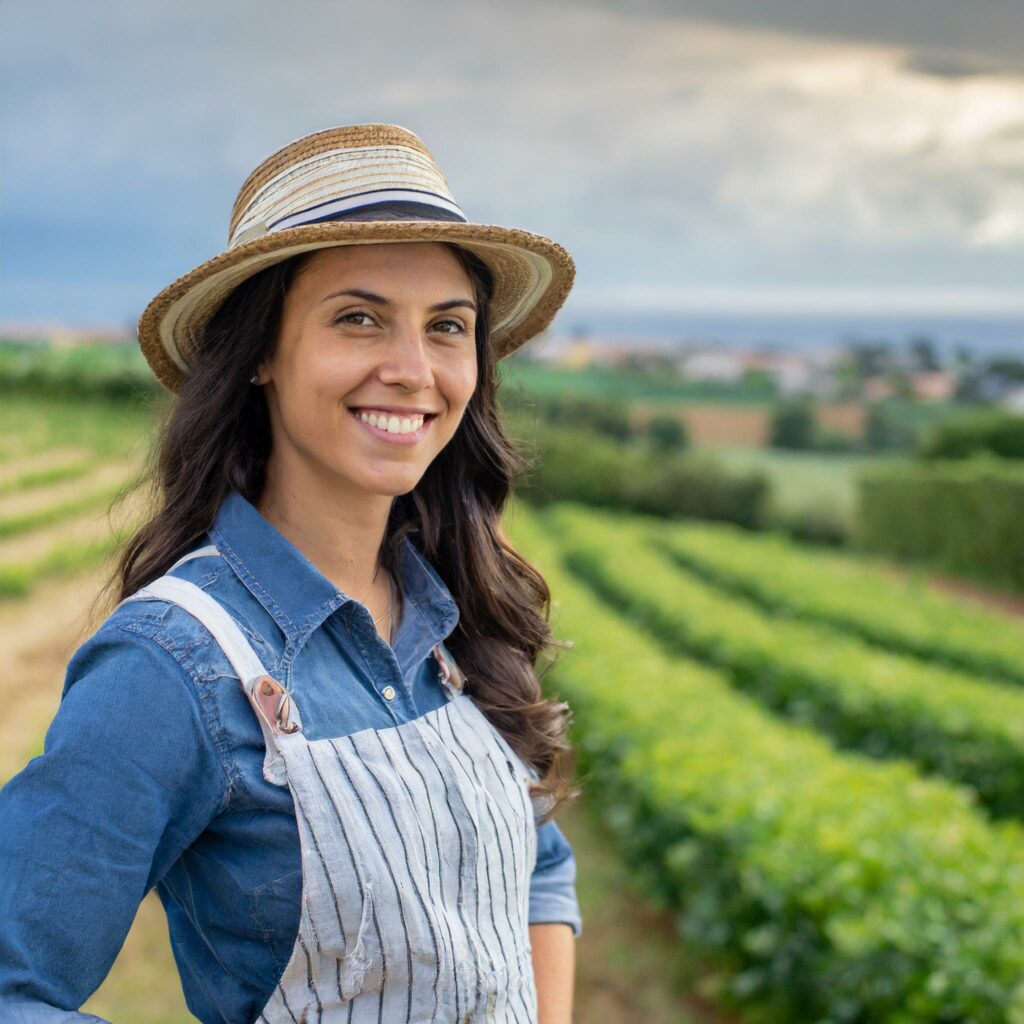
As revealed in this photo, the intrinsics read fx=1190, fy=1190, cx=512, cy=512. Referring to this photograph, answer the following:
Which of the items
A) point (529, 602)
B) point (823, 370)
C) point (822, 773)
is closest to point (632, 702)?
point (822, 773)

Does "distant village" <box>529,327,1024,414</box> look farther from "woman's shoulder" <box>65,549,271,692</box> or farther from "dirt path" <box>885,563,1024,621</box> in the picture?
"woman's shoulder" <box>65,549,271,692</box>

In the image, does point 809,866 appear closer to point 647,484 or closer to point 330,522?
point 330,522

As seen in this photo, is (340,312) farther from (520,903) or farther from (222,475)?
(520,903)

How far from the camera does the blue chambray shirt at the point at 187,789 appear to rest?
1.28m

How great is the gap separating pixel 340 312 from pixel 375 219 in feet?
0.44

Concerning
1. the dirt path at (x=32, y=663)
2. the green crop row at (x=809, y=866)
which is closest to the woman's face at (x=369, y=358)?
the green crop row at (x=809, y=866)

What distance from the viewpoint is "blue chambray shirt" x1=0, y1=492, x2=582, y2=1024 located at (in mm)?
1282

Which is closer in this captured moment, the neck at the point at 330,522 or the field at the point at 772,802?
the neck at the point at 330,522

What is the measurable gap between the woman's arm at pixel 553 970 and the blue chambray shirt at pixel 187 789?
21.2 inches

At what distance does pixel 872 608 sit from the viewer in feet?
37.4

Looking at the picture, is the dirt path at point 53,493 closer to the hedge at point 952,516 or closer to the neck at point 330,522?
the hedge at point 952,516

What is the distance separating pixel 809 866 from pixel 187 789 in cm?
315

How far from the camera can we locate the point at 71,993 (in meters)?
1.31

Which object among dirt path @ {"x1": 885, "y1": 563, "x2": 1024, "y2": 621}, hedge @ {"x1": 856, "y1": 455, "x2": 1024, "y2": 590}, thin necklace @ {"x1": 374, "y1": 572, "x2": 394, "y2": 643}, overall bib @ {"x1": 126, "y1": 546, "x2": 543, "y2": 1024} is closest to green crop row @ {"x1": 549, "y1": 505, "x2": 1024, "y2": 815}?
thin necklace @ {"x1": 374, "y1": 572, "x2": 394, "y2": 643}
